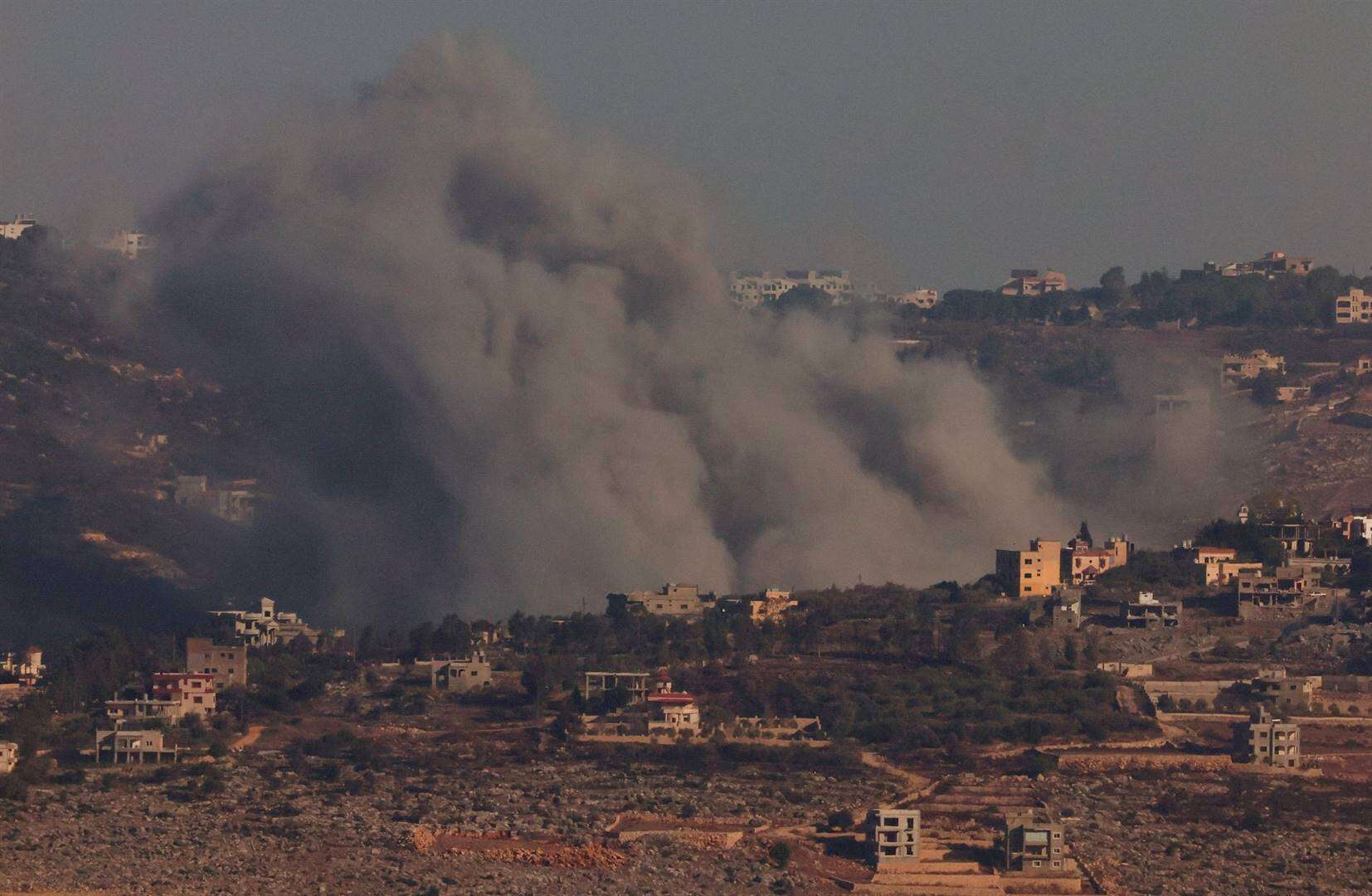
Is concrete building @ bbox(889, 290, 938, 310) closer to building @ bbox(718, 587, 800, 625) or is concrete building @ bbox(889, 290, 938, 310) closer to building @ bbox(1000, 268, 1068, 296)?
building @ bbox(1000, 268, 1068, 296)

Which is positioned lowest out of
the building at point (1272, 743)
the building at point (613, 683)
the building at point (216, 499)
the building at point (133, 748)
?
the building at point (133, 748)

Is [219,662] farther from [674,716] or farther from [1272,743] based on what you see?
[1272,743]

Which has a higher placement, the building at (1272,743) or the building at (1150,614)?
the building at (1150,614)

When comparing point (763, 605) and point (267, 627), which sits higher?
point (763, 605)

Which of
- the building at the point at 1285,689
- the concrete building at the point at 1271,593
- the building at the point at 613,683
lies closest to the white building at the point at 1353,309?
the concrete building at the point at 1271,593

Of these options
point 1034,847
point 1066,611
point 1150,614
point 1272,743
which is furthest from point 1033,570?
point 1034,847

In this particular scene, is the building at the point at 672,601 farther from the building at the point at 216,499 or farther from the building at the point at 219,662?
the building at the point at 216,499

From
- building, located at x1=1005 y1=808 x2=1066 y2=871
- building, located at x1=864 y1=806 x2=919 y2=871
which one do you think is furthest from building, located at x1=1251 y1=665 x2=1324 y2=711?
building, located at x1=864 y1=806 x2=919 y2=871
